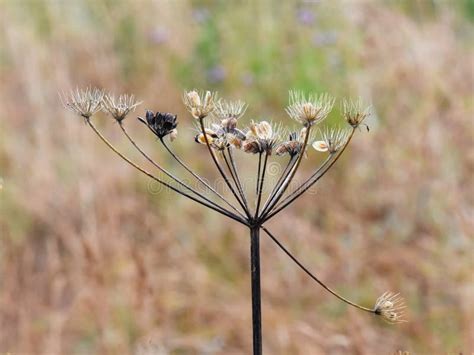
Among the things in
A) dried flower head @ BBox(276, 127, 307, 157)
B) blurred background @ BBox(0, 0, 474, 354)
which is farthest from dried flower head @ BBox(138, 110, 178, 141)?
blurred background @ BBox(0, 0, 474, 354)

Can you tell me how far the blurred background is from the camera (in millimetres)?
2928

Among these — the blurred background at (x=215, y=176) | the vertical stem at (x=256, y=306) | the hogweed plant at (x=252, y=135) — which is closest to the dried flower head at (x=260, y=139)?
the hogweed plant at (x=252, y=135)

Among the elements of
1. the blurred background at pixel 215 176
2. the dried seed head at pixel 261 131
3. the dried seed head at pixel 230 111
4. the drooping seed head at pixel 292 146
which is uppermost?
the blurred background at pixel 215 176

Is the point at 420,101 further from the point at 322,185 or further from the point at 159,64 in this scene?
the point at 159,64

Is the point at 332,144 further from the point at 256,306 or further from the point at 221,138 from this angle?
the point at 256,306

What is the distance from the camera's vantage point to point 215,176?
362 centimetres

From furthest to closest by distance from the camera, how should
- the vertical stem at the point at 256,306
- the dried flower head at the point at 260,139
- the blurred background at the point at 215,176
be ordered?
1. the blurred background at the point at 215,176
2. the dried flower head at the point at 260,139
3. the vertical stem at the point at 256,306

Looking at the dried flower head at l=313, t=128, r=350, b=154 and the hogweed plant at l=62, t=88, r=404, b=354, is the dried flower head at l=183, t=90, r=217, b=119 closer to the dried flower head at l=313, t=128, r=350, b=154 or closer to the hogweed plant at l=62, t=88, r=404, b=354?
the hogweed plant at l=62, t=88, r=404, b=354

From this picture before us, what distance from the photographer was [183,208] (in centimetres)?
343

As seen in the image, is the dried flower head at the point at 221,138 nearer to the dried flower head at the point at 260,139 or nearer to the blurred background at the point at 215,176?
the dried flower head at the point at 260,139

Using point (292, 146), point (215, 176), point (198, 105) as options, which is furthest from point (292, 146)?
point (215, 176)

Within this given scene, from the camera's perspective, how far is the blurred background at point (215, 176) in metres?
2.93

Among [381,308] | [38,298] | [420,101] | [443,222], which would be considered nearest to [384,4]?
[420,101]

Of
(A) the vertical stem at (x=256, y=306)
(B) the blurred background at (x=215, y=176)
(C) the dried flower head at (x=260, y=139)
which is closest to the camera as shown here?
(A) the vertical stem at (x=256, y=306)
